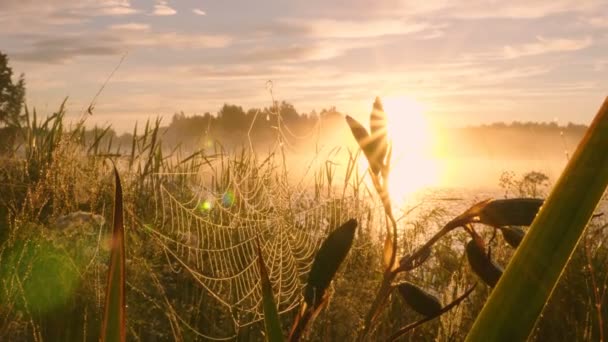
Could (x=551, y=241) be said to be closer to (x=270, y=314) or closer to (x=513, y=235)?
(x=513, y=235)

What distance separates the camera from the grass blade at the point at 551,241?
49 cm

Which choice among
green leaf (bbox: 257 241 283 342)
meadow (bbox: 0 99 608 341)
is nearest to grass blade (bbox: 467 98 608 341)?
green leaf (bbox: 257 241 283 342)

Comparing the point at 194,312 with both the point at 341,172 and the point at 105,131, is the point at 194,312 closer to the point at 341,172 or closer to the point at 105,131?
the point at 341,172

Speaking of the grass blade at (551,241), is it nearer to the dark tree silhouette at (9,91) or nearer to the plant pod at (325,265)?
the plant pod at (325,265)

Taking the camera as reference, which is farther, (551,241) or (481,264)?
(481,264)

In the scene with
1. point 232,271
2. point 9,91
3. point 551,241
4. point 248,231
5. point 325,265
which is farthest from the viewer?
point 9,91

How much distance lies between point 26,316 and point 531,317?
10.2ft

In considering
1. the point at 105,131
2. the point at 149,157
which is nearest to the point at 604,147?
the point at 149,157

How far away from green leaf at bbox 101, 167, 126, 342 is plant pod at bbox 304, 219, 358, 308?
20 cm

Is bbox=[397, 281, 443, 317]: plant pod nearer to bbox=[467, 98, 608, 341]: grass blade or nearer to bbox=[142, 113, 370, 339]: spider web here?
bbox=[467, 98, 608, 341]: grass blade

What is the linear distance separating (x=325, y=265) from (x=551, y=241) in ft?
0.69

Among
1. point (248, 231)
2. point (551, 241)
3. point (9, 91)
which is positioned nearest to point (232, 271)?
point (248, 231)

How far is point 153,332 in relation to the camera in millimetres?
3105

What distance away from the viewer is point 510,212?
0.59 meters
